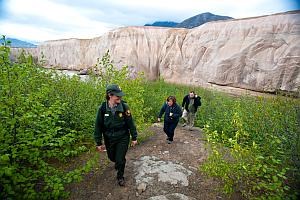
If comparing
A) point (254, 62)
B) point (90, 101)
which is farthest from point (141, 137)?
point (254, 62)

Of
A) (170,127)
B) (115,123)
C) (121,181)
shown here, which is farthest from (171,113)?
(115,123)

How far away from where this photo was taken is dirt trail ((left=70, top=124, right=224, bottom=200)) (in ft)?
14.8

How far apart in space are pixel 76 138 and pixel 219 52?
19.9 meters

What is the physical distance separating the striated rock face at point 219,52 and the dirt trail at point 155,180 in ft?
26.2

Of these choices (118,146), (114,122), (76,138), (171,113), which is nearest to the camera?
(114,122)

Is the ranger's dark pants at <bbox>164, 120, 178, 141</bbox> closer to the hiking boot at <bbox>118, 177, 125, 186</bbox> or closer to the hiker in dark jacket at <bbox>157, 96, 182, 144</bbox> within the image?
the hiker in dark jacket at <bbox>157, 96, 182, 144</bbox>

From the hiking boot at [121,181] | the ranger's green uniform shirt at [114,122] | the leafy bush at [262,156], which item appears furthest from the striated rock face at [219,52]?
the leafy bush at [262,156]

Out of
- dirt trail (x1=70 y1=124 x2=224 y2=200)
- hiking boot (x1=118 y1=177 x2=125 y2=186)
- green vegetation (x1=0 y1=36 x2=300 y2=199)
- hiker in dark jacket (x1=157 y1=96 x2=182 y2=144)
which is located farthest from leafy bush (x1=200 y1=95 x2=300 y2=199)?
hiker in dark jacket (x1=157 y1=96 x2=182 y2=144)

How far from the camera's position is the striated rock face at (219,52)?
19.1m

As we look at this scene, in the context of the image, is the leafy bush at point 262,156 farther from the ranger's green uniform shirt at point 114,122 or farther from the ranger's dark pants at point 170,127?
the ranger's dark pants at point 170,127

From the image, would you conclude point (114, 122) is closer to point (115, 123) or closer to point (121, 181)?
point (115, 123)

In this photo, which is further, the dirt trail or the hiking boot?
the hiking boot

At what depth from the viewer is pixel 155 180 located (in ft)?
15.9

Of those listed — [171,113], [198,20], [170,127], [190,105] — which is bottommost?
[170,127]
